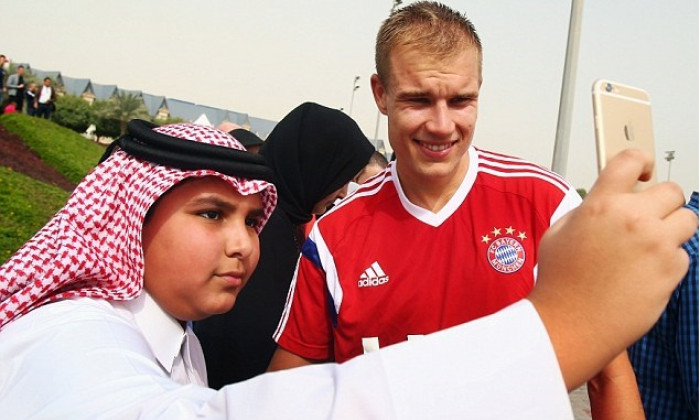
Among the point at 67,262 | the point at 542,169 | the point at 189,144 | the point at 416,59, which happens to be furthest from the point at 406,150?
the point at 67,262

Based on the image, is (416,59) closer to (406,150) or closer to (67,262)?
(406,150)

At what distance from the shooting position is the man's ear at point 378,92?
120 inches

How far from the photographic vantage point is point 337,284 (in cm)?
271

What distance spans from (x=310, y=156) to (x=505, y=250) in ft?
7.14

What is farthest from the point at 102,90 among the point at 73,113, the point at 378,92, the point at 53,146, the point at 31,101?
the point at 378,92

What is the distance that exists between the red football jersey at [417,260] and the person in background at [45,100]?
22987mm

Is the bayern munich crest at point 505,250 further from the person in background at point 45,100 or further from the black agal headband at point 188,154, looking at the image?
the person in background at point 45,100

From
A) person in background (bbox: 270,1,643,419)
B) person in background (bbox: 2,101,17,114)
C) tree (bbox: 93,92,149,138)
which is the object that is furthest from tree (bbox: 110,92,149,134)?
person in background (bbox: 270,1,643,419)

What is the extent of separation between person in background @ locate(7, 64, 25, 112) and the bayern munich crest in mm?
22838

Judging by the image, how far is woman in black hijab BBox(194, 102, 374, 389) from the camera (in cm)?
344

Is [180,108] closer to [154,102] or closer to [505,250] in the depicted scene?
[154,102]

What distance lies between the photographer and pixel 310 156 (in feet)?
14.7

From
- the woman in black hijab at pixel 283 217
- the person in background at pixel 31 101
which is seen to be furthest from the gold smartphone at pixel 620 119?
the person in background at pixel 31 101

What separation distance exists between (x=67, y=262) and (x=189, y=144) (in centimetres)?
53
